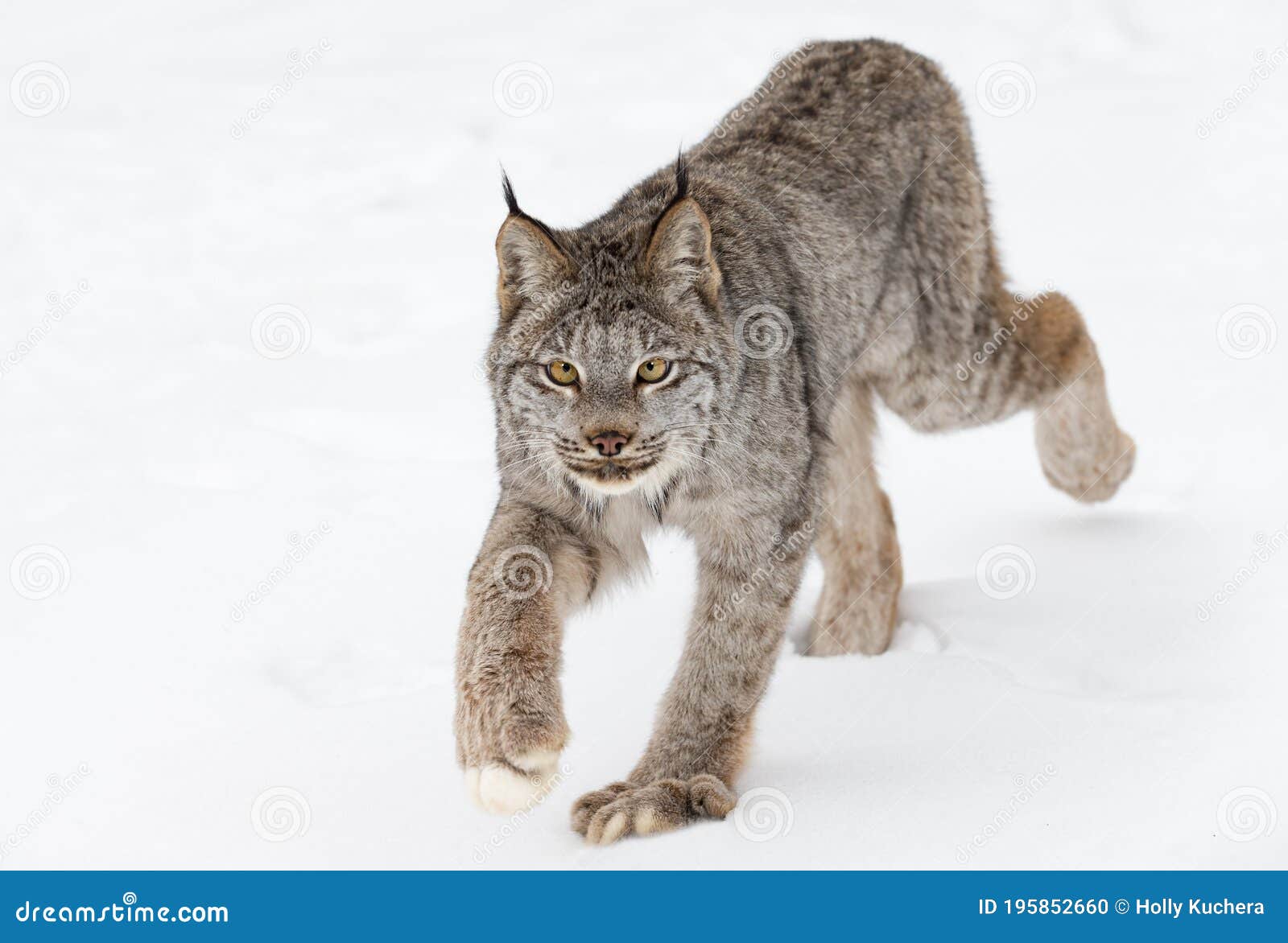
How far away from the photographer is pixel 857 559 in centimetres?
667

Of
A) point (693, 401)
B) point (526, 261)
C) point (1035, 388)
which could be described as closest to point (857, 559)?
point (1035, 388)

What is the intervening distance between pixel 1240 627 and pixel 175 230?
23.3 ft

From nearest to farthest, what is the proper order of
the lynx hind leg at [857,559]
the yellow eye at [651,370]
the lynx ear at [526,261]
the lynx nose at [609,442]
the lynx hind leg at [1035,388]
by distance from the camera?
the lynx nose at [609,442]
the yellow eye at [651,370]
the lynx ear at [526,261]
the lynx hind leg at [1035,388]
the lynx hind leg at [857,559]

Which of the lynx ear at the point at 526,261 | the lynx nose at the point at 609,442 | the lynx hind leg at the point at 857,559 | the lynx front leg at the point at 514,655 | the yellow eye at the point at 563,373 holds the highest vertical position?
the lynx ear at the point at 526,261

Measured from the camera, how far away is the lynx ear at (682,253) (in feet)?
15.3

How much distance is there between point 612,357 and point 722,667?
1020 mm

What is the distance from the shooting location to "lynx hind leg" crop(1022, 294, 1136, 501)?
6.71m

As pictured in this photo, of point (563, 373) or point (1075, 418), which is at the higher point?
point (563, 373)

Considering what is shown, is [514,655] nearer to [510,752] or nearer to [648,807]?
[510,752]

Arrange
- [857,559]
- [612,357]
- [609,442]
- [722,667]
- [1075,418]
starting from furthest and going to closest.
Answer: [1075,418] < [857,559] < [722,667] < [612,357] < [609,442]

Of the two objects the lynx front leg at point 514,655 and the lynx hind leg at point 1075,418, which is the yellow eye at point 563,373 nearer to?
the lynx front leg at point 514,655

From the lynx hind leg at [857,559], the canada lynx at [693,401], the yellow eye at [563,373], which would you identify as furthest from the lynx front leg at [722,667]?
the lynx hind leg at [857,559]

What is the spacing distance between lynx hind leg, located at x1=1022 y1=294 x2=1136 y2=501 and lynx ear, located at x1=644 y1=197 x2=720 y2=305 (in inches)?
92.0

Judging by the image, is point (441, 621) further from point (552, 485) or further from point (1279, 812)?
point (1279, 812)
